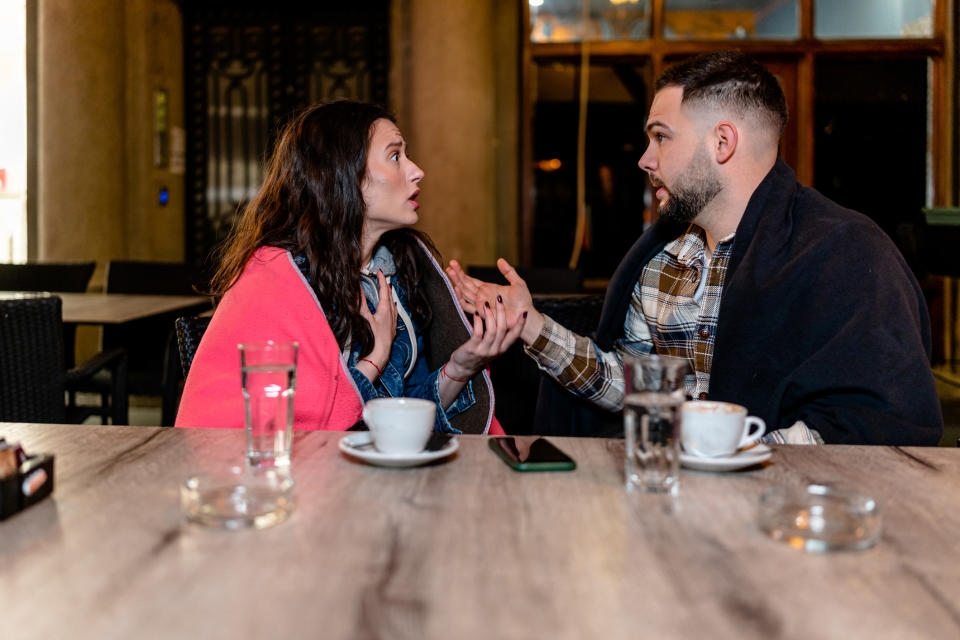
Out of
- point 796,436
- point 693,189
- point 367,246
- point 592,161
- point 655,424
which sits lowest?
point 796,436

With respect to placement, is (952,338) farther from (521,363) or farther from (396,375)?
(396,375)

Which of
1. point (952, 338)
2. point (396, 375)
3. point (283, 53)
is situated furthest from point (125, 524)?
point (952, 338)

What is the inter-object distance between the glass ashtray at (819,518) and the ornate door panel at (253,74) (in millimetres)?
5571

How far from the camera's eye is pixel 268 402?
1.13m

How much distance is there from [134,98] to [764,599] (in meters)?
6.18

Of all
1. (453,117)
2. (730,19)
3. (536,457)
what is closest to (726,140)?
(536,457)

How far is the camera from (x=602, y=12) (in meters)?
5.89

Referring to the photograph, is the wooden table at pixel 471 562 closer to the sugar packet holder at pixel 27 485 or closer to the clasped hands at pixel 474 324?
the sugar packet holder at pixel 27 485

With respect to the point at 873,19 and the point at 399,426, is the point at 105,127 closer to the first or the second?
the point at 873,19

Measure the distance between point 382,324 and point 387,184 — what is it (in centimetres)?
33

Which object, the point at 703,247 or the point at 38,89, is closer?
the point at 703,247

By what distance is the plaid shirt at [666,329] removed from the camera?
2.04 m

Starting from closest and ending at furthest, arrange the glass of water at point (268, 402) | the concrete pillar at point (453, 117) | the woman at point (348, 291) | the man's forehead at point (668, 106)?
the glass of water at point (268, 402)
the woman at point (348, 291)
the man's forehead at point (668, 106)
the concrete pillar at point (453, 117)

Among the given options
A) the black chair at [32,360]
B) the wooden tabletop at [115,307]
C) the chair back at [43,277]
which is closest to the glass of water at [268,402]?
the black chair at [32,360]
